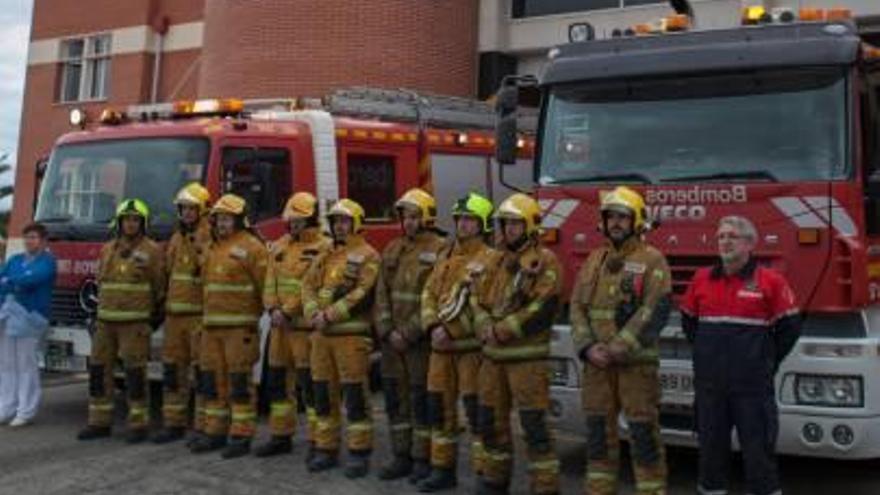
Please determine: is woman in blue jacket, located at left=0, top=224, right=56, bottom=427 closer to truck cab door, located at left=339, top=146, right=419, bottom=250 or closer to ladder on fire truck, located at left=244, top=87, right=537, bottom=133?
ladder on fire truck, located at left=244, top=87, right=537, bottom=133

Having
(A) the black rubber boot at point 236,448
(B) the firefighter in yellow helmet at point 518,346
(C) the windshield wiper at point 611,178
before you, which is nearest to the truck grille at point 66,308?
(A) the black rubber boot at point 236,448

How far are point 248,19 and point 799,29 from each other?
13.7 m

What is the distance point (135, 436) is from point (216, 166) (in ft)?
7.42

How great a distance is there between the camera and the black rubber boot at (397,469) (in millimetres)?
7172

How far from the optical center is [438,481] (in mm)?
6871

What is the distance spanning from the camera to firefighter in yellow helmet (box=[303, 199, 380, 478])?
7.30 m

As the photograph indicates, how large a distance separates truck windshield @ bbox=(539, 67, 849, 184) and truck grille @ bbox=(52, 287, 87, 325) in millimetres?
4276

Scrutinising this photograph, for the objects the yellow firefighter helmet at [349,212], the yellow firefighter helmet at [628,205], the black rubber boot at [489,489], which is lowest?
the black rubber boot at [489,489]

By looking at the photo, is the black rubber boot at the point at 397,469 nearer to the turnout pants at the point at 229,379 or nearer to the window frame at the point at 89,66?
the turnout pants at the point at 229,379

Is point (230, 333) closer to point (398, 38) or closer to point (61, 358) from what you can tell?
point (61, 358)

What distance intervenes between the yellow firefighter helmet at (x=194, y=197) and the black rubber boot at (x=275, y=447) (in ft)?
6.10

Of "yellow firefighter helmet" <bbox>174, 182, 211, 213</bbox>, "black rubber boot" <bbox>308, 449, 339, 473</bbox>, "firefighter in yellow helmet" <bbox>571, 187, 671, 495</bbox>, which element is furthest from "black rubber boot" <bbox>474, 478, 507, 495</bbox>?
"yellow firefighter helmet" <bbox>174, 182, 211, 213</bbox>

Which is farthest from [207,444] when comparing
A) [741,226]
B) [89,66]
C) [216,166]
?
[89,66]

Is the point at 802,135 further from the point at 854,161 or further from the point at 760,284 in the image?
the point at 760,284
